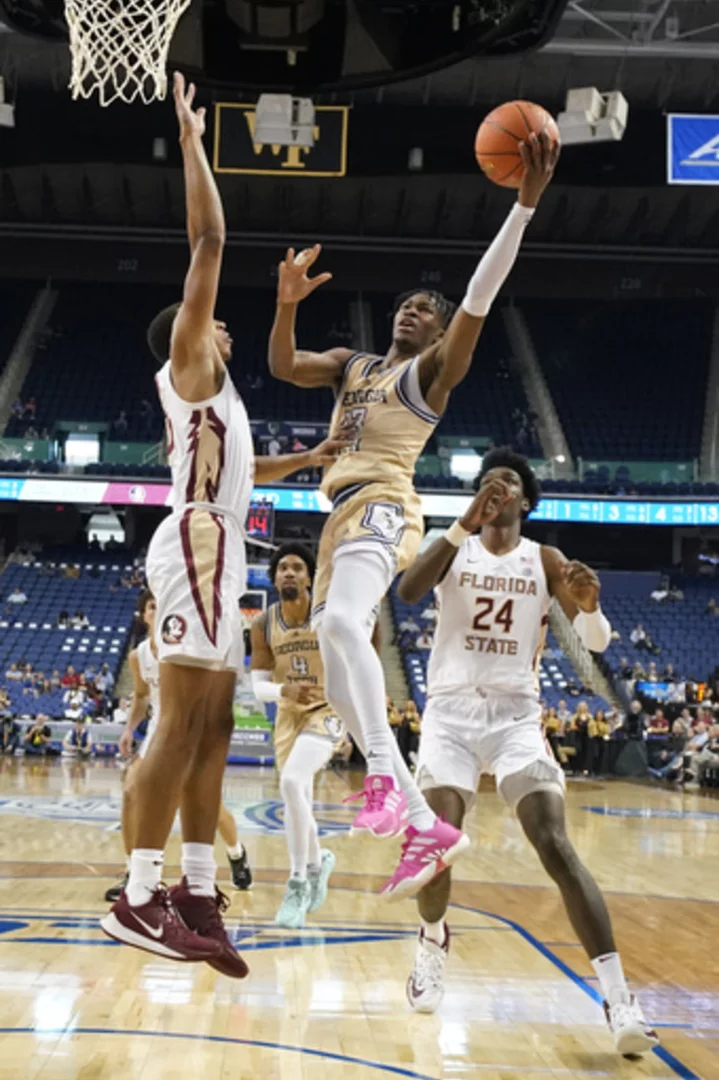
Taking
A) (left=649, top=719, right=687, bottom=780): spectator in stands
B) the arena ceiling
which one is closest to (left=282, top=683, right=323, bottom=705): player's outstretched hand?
(left=649, top=719, right=687, bottom=780): spectator in stands

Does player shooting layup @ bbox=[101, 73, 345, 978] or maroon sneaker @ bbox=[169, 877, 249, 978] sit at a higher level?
player shooting layup @ bbox=[101, 73, 345, 978]

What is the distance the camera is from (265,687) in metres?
7.70

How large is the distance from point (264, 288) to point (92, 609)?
40.1 ft

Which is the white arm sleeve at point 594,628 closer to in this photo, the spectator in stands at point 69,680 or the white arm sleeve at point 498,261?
the white arm sleeve at point 498,261

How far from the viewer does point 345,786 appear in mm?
17234

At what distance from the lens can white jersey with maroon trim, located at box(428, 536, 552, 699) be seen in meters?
5.37

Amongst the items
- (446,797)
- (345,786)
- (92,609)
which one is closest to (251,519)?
(92,609)

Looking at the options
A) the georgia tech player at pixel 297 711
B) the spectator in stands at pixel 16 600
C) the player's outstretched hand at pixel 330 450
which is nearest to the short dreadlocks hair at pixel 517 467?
the player's outstretched hand at pixel 330 450

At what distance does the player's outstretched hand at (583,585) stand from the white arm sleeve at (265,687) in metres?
2.81

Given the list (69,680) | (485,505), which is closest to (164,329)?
(485,505)

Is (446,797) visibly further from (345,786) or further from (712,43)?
(712,43)

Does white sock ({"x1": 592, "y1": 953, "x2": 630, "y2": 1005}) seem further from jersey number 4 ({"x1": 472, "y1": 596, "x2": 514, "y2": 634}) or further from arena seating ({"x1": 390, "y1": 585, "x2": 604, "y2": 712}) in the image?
arena seating ({"x1": 390, "y1": 585, "x2": 604, "y2": 712})

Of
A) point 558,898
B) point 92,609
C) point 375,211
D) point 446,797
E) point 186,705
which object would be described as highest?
point 375,211

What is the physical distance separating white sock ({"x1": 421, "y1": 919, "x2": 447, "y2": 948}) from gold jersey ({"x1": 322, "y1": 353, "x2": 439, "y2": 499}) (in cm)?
186
